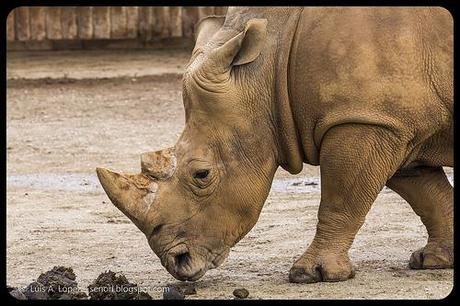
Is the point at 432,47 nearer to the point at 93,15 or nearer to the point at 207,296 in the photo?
the point at 207,296

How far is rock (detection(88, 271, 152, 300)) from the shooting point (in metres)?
7.57

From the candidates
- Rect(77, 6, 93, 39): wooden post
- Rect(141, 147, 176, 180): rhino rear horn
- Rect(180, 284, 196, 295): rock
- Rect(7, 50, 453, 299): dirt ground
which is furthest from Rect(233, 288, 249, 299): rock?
Rect(77, 6, 93, 39): wooden post

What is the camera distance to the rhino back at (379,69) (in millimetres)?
7684

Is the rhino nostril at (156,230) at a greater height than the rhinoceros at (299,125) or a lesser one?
lesser

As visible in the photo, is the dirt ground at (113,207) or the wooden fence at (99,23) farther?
the wooden fence at (99,23)

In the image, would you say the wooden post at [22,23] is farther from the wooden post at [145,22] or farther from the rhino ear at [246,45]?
the rhino ear at [246,45]

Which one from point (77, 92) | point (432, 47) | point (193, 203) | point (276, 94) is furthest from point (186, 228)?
point (77, 92)

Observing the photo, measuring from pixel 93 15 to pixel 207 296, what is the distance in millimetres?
9873

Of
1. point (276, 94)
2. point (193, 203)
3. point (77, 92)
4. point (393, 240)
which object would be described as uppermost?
point (276, 94)

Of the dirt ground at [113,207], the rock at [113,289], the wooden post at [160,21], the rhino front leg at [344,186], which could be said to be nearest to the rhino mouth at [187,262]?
the dirt ground at [113,207]

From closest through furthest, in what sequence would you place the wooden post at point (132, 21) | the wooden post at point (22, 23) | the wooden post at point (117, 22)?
1. the wooden post at point (22, 23)
2. the wooden post at point (117, 22)
3. the wooden post at point (132, 21)

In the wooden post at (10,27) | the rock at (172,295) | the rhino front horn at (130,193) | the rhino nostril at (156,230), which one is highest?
the rhino front horn at (130,193)

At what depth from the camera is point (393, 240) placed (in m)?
9.54

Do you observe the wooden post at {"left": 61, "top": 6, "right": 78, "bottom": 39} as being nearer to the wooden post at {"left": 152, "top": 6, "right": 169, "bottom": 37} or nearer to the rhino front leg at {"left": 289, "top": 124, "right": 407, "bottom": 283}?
the wooden post at {"left": 152, "top": 6, "right": 169, "bottom": 37}
